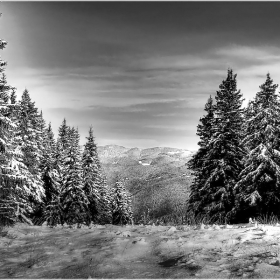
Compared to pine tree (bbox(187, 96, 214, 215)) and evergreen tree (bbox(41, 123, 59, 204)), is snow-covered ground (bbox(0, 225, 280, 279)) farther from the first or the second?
evergreen tree (bbox(41, 123, 59, 204))

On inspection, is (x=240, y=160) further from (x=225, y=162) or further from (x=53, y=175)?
(x=53, y=175)

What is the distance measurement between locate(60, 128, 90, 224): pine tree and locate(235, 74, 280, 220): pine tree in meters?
17.3

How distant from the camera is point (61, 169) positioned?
32.5 m

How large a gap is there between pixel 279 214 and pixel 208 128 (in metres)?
9.99

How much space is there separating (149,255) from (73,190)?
26.5 meters

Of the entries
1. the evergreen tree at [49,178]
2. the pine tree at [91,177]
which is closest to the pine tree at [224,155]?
the pine tree at [91,177]

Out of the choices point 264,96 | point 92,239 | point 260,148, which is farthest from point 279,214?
point 92,239

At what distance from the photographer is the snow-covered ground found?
15.4ft

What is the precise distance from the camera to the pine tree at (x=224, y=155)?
22598mm

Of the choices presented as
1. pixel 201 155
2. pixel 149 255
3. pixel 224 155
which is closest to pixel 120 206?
pixel 201 155

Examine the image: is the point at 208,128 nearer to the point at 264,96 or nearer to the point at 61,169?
the point at 264,96

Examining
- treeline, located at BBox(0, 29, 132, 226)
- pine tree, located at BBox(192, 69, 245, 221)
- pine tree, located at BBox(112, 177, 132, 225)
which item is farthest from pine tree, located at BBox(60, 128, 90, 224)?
pine tree, located at BBox(192, 69, 245, 221)

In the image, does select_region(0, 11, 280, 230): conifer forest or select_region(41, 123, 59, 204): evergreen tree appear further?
select_region(41, 123, 59, 204): evergreen tree

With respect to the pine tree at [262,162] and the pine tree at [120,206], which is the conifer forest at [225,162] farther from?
the pine tree at [120,206]
